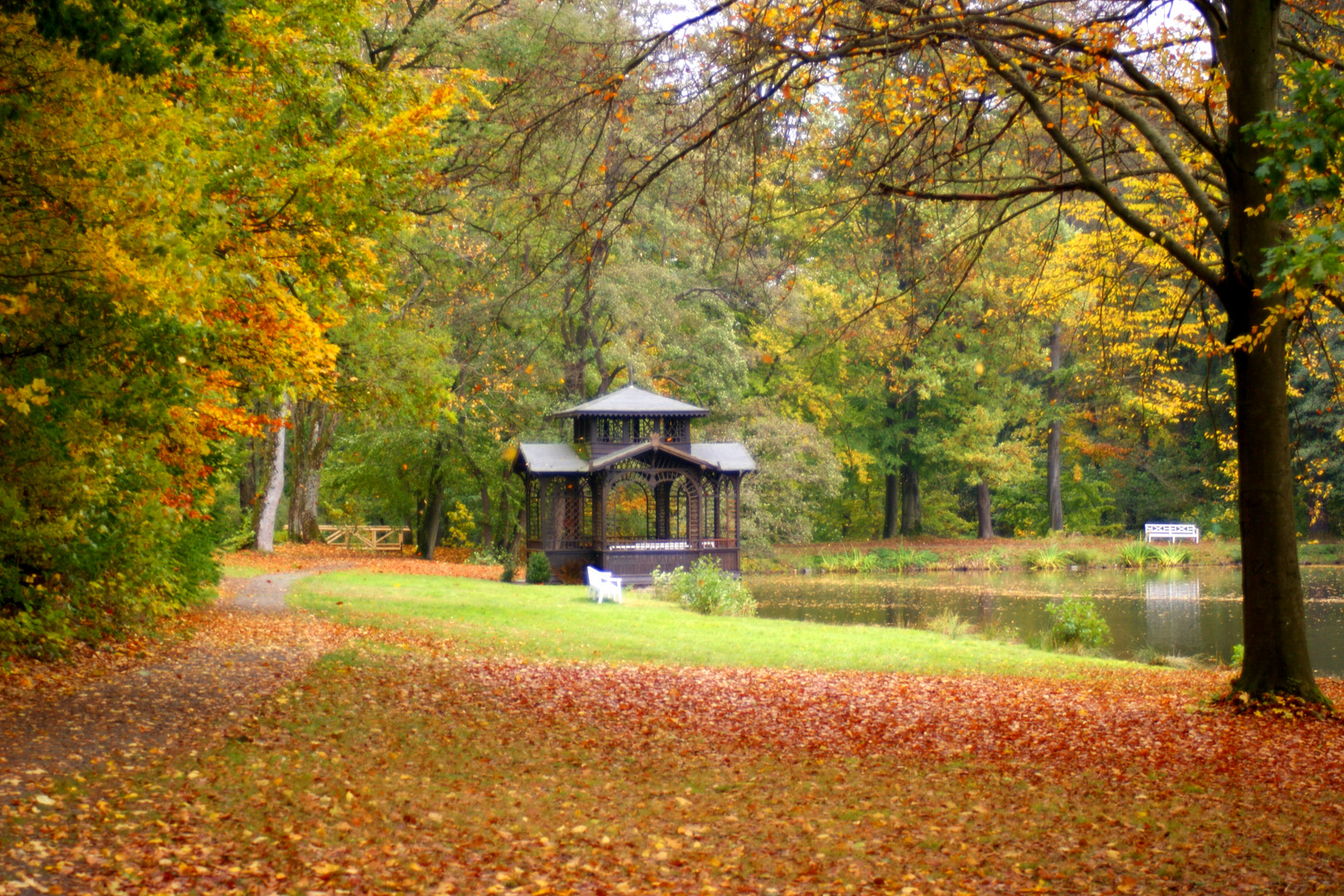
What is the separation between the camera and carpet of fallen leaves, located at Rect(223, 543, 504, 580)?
22.1 metres

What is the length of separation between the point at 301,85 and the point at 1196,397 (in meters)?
19.6

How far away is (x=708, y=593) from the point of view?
57.6 ft

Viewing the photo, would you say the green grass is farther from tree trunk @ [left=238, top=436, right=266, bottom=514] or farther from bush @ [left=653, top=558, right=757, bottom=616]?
tree trunk @ [left=238, top=436, right=266, bottom=514]

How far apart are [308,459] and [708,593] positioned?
16.2m

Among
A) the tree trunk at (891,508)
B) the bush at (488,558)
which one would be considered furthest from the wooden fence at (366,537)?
the tree trunk at (891,508)

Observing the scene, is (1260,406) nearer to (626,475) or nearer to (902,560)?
(626,475)

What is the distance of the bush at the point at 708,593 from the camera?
17453mm

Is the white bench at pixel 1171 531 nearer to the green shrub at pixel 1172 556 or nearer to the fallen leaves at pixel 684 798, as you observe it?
the green shrub at pixel 1172 556

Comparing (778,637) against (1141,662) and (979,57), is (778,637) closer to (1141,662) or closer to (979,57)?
(1141,662)

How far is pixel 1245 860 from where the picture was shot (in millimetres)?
4527

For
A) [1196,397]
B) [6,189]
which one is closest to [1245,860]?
[6,189]

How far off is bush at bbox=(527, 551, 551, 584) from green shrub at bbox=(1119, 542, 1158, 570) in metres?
18.5

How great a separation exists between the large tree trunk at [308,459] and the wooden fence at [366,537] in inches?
119

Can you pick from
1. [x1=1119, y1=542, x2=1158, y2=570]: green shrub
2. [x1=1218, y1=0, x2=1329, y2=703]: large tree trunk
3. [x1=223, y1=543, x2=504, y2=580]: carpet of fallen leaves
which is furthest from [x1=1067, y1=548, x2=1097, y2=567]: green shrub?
[x1=1218, y1=0, x2=1329, y2=703]: large tree trunk
